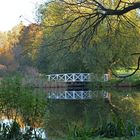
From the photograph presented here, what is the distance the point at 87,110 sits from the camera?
21.5 metres

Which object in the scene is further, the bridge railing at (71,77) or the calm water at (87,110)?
the bridge railing at (71,77)

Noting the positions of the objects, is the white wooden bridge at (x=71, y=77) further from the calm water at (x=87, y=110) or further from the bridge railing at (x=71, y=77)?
the calm water at (x=87, y=110)

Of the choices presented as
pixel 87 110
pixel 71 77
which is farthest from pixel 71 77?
pixel 87 110

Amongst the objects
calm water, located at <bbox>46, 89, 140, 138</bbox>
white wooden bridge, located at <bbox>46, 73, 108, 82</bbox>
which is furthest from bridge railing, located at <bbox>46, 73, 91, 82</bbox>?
calm water, located at <bbox>46, 89, 140, 138</bbox>

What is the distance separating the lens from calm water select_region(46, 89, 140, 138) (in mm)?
14338

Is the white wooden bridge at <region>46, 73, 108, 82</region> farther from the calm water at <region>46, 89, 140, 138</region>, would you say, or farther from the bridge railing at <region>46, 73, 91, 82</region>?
the calm water at <region>46, 89, 140, 138</region>

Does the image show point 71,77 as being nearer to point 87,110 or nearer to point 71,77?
point 71,77

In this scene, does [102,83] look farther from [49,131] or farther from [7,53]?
[49,131]

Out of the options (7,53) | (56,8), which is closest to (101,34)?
(56,8)

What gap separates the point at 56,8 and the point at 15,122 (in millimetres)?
2585

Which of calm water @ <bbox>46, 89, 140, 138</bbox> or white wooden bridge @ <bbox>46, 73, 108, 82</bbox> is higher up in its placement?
white wooden bridge @ <bbox>46, 73, 108, 82</bbox>

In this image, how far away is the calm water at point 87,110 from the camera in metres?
14.3

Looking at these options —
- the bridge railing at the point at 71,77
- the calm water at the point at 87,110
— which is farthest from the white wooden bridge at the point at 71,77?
the calm water at the point at 87,110

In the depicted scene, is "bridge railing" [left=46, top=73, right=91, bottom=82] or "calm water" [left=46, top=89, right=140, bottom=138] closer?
"calm water" [left=46, top=89, right=140, bottom=138]
